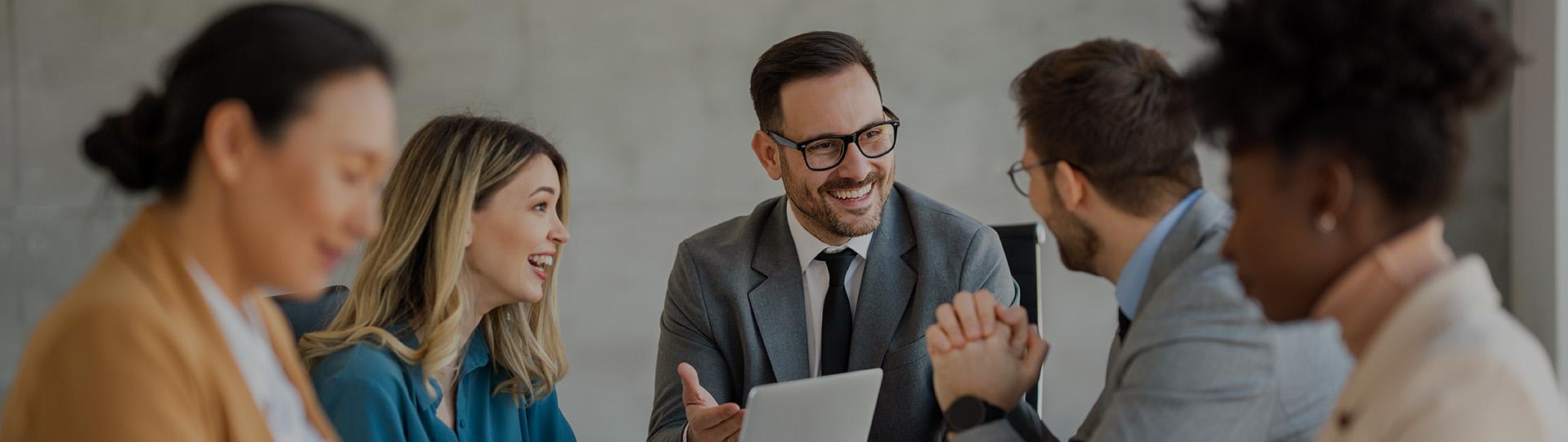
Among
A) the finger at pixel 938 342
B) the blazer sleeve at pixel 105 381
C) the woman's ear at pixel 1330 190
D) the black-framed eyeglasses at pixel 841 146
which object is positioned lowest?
the finger at pixel 938 342

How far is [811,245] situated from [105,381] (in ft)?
5.81

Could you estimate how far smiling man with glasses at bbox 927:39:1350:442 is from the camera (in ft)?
5.35

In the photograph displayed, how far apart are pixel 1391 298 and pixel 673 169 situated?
3.47 metres

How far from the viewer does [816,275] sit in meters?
2.78

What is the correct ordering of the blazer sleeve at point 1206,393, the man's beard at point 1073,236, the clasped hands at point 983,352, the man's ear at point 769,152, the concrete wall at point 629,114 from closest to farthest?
the blazer sleeve at point 1206,393
the man's beard at point 1073,236
the clasped hands at point 983,352
the man's ear at point 769,152
the concrete wall at point 629,114

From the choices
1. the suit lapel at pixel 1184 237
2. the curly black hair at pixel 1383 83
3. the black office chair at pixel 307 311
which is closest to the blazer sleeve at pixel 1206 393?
the suit lapel at pixel 1184 237

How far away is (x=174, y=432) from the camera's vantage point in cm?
112

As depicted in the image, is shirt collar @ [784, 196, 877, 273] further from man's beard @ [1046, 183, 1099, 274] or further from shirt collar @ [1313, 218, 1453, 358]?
shirt collar @ [1313, 218, 1453, 358]

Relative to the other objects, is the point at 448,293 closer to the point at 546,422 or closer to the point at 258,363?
the point at 546,422

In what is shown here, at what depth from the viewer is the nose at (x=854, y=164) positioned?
8.79 ft

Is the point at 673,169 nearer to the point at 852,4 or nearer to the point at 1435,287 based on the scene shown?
the point at 852,4

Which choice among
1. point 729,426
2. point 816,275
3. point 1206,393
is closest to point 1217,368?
point 1206,393

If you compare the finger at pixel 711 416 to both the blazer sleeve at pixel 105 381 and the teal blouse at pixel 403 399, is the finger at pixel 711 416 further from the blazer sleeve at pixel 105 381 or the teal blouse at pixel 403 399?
the blazer sleeve at pixel 105 381

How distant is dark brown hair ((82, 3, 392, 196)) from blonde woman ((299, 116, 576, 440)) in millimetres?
962
